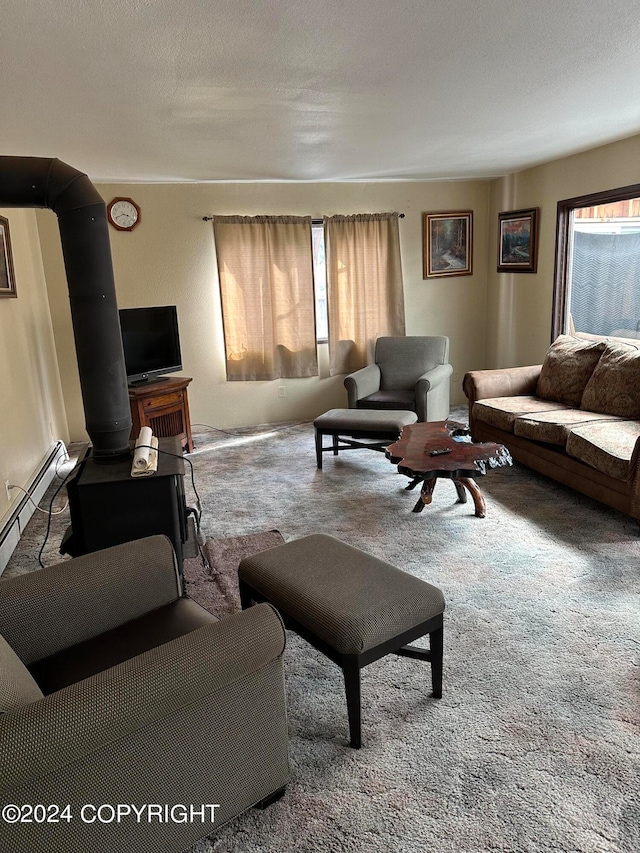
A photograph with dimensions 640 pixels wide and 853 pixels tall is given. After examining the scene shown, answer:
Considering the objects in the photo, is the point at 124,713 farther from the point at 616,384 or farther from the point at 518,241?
the point at 518,241

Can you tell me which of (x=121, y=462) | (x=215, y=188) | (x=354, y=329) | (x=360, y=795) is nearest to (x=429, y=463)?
(x=121, y=462)

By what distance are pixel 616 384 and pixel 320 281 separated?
303 cm

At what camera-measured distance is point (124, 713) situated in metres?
1.26

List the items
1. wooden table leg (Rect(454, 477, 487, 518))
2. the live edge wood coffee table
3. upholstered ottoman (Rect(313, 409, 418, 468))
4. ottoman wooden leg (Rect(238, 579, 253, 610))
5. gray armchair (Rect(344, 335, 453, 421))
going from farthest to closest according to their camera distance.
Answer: gray armchair (Rect(344, 335, 453, 421)) → upholstered ottoman (Rect(313, 409, 418, 468)) → wooden table leg (Rect(454, 477, 487, 518)) → the live edge wood coffee table → ottoman wooden leg (Rect(238, 579, 253, 610))

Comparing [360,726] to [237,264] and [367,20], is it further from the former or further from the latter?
[237,264]

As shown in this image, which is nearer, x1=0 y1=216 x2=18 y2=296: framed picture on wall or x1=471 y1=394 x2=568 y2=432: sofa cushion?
x1=0 y1=216 x2=18 y2=296: framed picture on wall

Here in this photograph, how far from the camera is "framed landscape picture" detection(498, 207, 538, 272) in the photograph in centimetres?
548

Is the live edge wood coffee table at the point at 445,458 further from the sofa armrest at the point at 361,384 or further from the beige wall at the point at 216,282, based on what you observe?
the beige wall at the point at 216,282

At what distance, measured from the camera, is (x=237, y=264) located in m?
5.65

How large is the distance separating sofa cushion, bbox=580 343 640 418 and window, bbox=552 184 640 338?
553 mm

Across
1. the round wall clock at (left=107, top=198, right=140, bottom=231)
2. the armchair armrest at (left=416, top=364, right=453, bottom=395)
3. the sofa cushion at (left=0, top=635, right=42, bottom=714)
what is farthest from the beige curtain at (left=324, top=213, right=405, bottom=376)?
the sofa cushion at (left=0, top=635, right=42, bottom=714)

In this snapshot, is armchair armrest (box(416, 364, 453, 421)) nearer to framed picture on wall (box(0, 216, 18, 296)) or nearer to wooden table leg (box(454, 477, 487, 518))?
wooden table leg (box(454, 477, 487, 518))

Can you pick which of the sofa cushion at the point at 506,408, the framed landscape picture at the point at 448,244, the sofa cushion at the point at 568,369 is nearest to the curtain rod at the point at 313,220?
the framed landscape picture at the point at 448,244

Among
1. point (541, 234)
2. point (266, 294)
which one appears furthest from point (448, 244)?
point (266, 294)
